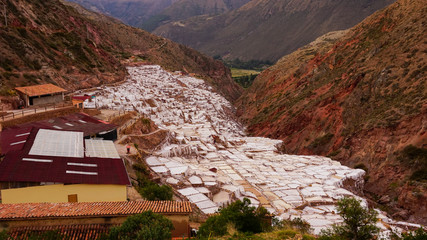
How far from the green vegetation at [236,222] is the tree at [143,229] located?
2.04 m

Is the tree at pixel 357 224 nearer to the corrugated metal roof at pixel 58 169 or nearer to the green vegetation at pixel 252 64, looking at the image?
the corrugated metal roof at pixel 58 169

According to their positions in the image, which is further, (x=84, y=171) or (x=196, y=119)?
(x=196, y=119)

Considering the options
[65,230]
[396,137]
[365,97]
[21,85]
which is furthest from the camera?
[365,97]

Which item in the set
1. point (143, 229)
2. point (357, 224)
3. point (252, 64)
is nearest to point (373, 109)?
point (357, 224)

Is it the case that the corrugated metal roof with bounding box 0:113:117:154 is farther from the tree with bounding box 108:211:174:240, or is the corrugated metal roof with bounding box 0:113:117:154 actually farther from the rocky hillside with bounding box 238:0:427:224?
the rocky hillside with bounding box 238:0:427:224

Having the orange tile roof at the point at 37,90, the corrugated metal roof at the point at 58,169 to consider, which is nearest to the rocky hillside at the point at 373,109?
the corrugated metal roof at the point at 58,169

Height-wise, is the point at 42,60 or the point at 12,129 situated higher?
the point at 42,60

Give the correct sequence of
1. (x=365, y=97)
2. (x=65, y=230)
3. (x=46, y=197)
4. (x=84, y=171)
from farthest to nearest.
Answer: (x=365, y=97) → (x=84, y=171) → (x=46, y=197) → (x=65, y=230)

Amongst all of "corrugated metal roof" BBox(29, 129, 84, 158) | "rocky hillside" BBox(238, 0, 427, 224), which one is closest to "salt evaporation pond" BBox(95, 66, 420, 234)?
"rocky hillside" BBox(238, 0, 427, 224)

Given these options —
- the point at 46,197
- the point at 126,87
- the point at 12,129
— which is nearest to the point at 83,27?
the point at 126,87

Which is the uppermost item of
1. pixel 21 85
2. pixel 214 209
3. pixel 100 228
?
pixel 21 85

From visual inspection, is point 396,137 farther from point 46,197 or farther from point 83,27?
point 83,27

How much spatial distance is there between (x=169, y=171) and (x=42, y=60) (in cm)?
2345

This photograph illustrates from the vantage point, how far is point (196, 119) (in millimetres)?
39906
